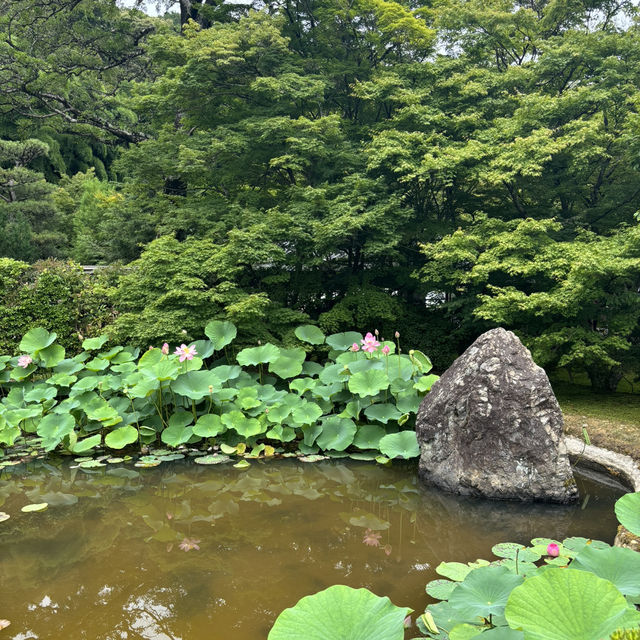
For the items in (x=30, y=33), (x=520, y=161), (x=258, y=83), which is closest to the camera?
(x=520, y=161)

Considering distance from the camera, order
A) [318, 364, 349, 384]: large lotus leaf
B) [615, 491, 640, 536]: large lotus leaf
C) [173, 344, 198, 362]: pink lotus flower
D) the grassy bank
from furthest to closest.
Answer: [318, 364, 349, 384]: large lotus leaf
[173, 344, 198, 362]: pink lotus flower
the grassy bank
[615, 491, 640, 536]: large lotus leaf

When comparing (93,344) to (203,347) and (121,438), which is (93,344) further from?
(121,438)

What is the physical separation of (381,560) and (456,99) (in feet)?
22.9

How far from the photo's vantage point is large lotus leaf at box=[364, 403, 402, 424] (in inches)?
187

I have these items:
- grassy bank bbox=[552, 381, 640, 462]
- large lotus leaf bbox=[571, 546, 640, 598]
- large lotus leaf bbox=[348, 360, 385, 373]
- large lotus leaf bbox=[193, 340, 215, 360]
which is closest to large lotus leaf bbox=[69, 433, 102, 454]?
large lotus leaf bbox=[193, 340, 215, 360]

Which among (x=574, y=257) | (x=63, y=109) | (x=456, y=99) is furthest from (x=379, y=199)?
(x=63, y=109)

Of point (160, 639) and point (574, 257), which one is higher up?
point (574, 257)

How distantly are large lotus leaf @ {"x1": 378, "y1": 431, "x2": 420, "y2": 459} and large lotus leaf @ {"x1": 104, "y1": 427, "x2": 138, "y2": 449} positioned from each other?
2.25 meters

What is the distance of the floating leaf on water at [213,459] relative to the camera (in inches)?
184

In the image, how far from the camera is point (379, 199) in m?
7.34

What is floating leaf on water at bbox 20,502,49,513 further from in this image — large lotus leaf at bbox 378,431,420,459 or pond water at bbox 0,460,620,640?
large lotus leaf at bbox 378,431,420,459

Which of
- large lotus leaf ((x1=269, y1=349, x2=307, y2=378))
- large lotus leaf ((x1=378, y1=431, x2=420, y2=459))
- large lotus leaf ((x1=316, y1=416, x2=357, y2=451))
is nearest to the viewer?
large lotus leaf ((x1=378, y1=431, x2=420, y2=459))

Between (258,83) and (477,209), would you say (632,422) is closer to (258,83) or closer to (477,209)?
(477,209)

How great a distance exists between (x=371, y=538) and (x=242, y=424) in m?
1.89
